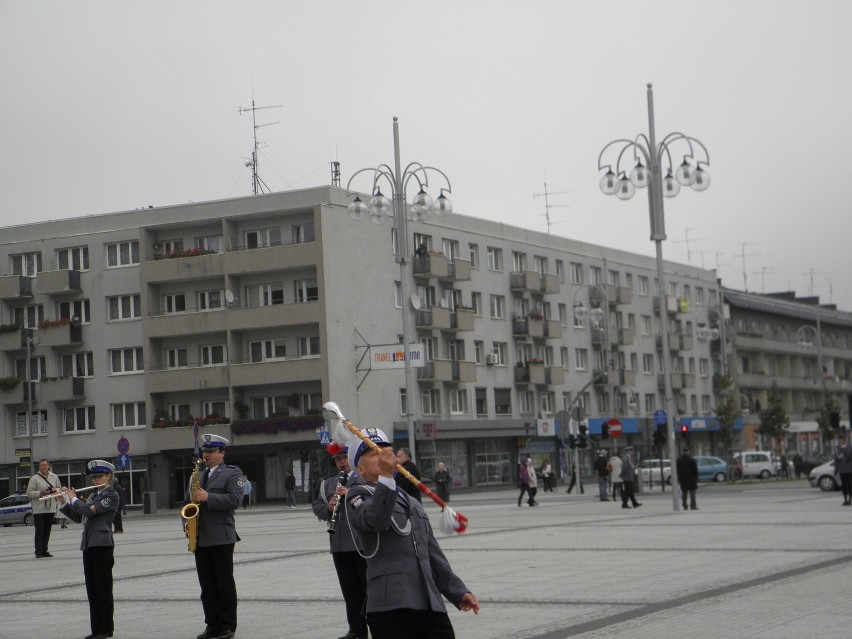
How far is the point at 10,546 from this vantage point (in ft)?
109

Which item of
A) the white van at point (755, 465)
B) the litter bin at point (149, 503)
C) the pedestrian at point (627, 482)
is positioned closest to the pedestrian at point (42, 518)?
the pedestrian at point (627, 482)

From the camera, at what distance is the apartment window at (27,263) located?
7038cm

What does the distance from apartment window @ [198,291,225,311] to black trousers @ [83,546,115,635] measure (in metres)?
53.9

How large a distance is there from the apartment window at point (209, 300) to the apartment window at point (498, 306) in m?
17.6

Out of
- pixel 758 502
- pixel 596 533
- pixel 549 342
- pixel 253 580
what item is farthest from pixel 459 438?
pixel 253 580

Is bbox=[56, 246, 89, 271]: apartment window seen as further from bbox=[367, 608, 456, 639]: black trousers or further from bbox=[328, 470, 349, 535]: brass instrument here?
bbox=[367, 608, 456, 639]: black trousers

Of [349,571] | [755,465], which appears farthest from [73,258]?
[349,571]

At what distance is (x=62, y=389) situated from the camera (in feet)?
225

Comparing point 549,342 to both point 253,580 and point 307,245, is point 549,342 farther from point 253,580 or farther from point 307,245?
point 253,580

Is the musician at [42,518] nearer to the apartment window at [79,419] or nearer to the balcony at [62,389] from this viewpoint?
the balcony at [62,389]

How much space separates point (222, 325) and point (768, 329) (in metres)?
59.2

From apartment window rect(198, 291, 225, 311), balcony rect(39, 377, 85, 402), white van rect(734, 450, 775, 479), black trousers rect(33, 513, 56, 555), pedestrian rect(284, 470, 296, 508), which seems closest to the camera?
black trousers rect(33, 513, 56, 555)

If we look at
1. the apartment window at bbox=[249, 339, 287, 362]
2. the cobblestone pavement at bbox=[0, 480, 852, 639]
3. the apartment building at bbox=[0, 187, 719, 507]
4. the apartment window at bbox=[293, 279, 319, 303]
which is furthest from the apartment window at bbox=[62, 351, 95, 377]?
the cobblestone pavement at bbox=[0, 480, 852, 639]

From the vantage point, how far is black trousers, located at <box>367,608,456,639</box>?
704cm
